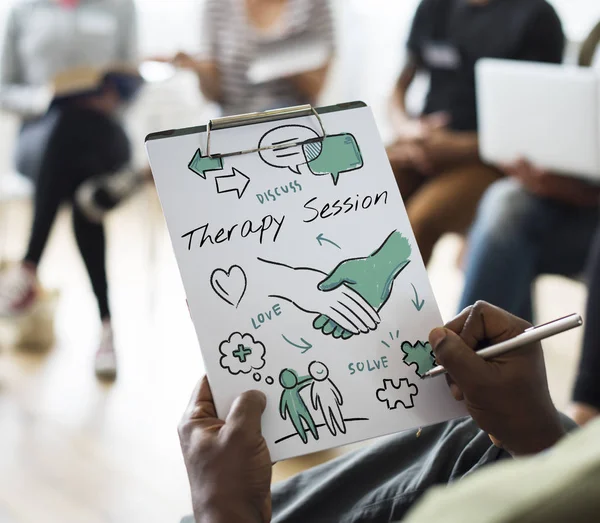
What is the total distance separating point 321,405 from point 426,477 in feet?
0.40

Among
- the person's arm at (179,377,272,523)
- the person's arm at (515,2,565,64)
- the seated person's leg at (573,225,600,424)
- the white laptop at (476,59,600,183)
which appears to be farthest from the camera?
the person's arm at (515,2,565,64)

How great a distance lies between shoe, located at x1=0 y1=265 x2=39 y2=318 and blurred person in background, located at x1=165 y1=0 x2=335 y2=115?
0.78 m

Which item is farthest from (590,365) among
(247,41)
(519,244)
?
(247,41)

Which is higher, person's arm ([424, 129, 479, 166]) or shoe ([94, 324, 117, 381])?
person's arm ([424, 129, 479, 166])

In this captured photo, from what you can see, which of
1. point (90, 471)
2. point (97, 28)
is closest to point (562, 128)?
point (90, 471)

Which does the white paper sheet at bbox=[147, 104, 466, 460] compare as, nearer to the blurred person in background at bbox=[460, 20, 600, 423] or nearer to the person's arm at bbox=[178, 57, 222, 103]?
the blurred person in background at bbox=[460, 20, 600, 423]

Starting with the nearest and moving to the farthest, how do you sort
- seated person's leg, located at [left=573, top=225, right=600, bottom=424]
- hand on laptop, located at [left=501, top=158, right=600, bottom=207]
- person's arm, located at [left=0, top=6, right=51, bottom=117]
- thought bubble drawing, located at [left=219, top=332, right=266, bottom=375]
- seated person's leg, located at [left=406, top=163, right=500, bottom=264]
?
thought bubble drawing, located at [left=219, top=332, right=266, bottom=375] < seated person's leg, located at [left=573, top=225, right=600, bottom=424] < hand on laptop, located at [left=501, top=158, right=600, bottom=207] < seated person's leg, located at [left=406, top=163, right=500, bottom=264] < person's arm, located at [left=0, top=6, right=51, bottom=117]

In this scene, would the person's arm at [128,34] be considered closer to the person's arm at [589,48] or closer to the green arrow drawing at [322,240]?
the person's arm at [589,48]

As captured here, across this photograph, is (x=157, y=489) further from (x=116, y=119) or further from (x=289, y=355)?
(x=116, y=119)

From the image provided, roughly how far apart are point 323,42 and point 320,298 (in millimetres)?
1674

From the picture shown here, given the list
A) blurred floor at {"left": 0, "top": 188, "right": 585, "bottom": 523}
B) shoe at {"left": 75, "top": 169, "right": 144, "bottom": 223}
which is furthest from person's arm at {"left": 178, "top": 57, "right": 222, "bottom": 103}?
blurred floor at {"left": 0, "top": 188, "right": 585, "bottom": 523}

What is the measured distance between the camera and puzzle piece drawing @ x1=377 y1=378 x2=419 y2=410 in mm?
740

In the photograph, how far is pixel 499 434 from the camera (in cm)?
70

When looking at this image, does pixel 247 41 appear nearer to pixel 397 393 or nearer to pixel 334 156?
pixel 334 156
